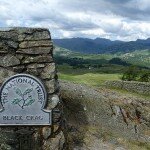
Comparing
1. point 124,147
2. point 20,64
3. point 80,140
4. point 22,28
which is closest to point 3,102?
point 20,64

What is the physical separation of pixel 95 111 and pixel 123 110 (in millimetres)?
2127

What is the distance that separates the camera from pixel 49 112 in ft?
65.6

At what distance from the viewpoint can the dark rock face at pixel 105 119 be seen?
2492 centimetres

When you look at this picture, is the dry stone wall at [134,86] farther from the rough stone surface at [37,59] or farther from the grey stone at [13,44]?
the grey stone at [13,44]

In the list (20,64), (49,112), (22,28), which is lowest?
(49,112)

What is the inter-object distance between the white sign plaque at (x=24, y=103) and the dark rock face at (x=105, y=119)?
14.0 feet

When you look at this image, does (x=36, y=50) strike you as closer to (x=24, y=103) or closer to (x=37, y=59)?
(x=37, y=59)

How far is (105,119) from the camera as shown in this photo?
28156 mm

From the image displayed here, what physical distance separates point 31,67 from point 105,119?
9.82 meters

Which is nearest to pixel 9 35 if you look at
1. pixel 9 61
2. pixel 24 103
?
pixel 9 61

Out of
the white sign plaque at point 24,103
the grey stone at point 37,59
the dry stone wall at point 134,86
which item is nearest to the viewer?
the white sign plaque at point 24,103

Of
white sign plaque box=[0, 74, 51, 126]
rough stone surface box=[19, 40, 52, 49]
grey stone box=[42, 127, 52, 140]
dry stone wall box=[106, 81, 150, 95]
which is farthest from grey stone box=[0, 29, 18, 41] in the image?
dry stone wall box=[106, 81, 150, 95]

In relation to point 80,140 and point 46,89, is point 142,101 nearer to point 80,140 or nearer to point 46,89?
point 80,140

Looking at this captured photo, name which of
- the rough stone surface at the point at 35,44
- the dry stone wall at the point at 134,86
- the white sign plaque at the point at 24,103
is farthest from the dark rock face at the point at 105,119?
the dry stone wall at the point at 134,86
